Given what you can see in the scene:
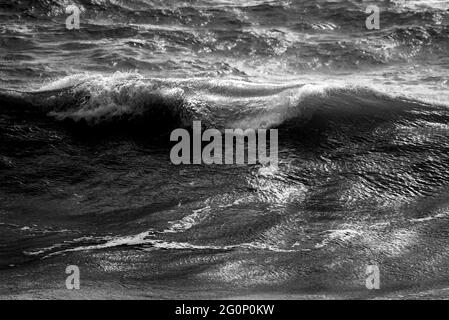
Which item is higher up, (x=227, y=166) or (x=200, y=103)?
(x=200, y=103)

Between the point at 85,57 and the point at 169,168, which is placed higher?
the point at 85,57

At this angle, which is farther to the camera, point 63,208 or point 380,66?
point 380,66

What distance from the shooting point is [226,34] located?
1166cm

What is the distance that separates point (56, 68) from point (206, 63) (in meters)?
2.36

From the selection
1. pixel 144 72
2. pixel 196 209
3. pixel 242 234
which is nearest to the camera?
pixel 242 234

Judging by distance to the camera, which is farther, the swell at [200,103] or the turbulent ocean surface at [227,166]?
the swell at [200,103]

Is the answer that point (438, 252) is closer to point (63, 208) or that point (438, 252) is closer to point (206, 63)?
point (63, 208)

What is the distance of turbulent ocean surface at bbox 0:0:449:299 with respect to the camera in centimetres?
488

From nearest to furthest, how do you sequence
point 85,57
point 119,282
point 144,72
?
1. point 119,282
2. point 144,72
3. point 85,57

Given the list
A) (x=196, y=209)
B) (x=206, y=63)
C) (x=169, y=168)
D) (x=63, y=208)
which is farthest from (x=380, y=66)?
(x=63, y=208)

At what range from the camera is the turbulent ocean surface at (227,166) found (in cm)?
488

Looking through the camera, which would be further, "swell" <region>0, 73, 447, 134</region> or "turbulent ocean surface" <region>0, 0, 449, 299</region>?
"swell" <region>0, 73, 447, 134</region>

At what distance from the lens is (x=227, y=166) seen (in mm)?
6836

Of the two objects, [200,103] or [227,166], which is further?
[200,103]
